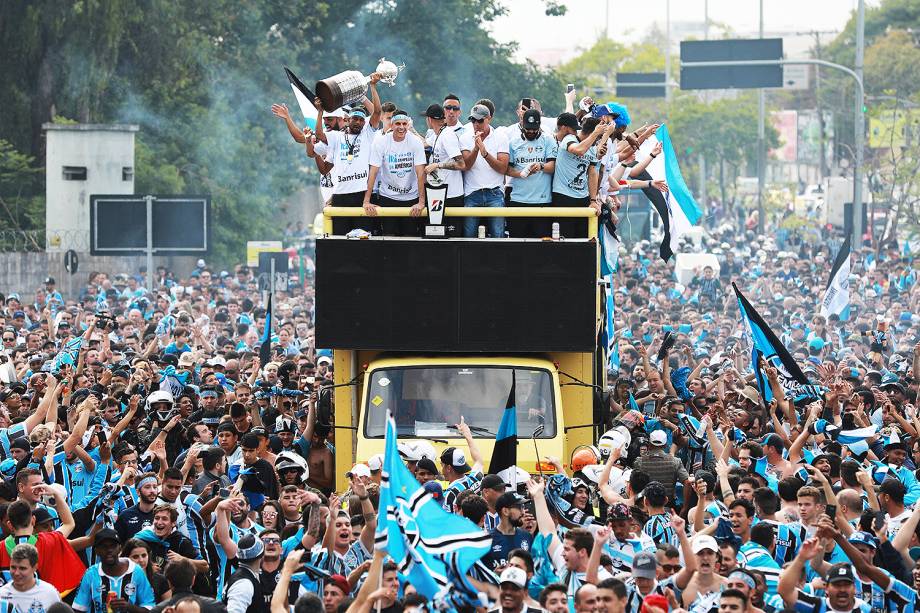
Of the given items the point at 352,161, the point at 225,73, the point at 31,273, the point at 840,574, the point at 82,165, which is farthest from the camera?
the point at 225,73

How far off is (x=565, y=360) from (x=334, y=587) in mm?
4949

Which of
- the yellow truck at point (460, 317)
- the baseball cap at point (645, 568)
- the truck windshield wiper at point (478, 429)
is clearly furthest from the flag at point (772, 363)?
the baseball cap at point (645, 568)

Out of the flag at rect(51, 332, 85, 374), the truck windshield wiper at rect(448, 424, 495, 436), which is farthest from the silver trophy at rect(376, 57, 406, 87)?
the flag at rect(51, 332, 85, 374)

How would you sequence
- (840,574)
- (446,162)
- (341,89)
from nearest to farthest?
(840,574)
(446,162)
(341,89)

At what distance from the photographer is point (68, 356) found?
20.8 meters

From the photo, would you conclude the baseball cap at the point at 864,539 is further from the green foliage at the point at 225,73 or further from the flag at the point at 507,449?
the green foliage at the point at 225,73

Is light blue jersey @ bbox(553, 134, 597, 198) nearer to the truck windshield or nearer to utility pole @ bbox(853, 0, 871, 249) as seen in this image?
the truck windshield

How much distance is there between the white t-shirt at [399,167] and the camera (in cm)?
1551

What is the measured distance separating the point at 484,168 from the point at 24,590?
6.36 m

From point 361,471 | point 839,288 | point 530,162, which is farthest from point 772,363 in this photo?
point 839,288

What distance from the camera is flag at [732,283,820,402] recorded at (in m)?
17.3

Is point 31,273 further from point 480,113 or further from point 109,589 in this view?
point 109,589

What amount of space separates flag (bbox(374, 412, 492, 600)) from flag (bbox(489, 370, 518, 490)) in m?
3.00

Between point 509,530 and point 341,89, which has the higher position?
point 341,89
